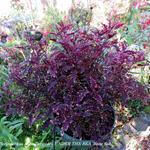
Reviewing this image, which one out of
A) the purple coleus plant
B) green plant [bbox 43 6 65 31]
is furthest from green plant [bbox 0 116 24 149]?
green plant [bbox 43 6 65 31]

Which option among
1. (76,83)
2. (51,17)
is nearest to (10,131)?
(76,83)

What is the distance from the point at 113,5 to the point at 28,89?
278 cm

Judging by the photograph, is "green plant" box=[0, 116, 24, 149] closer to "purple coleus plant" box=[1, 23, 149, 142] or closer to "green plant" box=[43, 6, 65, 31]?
"purple coleus plant" box=[1, 23, 149, 142]

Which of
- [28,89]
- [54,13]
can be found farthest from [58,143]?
[54,13]

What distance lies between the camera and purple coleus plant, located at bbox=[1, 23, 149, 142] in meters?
2.39

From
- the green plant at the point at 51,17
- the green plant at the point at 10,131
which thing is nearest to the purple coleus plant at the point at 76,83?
the green plant at the point at 10,131

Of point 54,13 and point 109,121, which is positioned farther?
point 54,13

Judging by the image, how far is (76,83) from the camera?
2.47 m

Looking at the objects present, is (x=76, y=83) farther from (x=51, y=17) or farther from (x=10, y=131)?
(x=51, y=17)

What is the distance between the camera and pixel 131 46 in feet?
12.9

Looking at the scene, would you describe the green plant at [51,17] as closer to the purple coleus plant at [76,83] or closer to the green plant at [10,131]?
the green plant at [10,131]

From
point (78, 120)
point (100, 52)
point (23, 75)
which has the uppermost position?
point (100, 52)

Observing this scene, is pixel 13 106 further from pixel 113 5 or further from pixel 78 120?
pixel 113 5

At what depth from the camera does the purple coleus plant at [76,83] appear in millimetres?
2391
